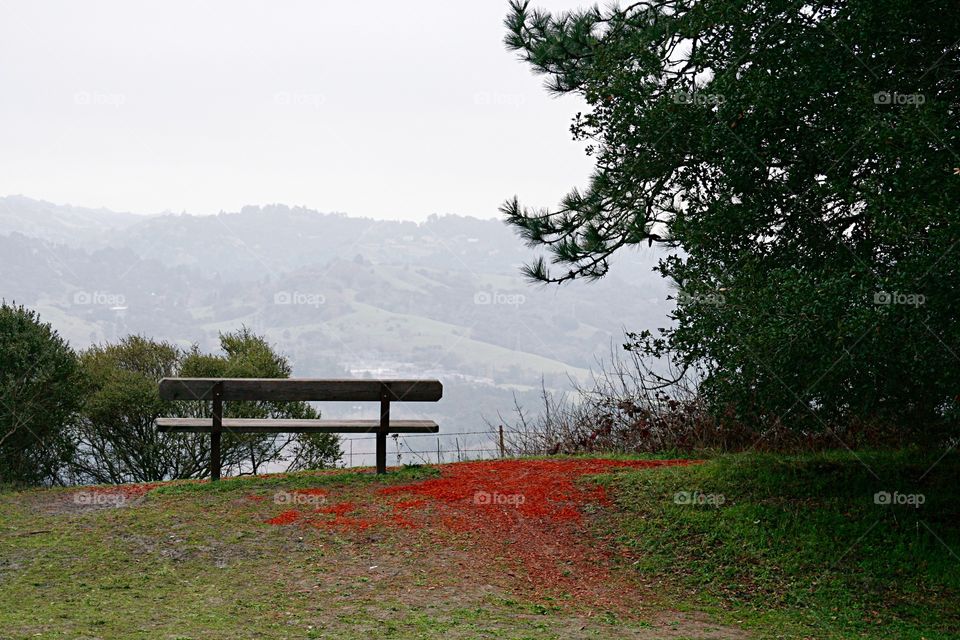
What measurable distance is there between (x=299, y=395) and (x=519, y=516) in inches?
109

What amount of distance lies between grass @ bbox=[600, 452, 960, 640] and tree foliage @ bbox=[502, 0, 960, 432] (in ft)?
2.42

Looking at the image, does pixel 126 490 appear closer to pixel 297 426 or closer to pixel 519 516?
pixel 297 426

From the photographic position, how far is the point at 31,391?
10250 mm

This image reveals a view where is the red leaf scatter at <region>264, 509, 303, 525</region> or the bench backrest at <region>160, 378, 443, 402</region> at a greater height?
the bench backrest at <region>160, 378, 443, 402</region>

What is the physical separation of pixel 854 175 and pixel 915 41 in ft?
3.77

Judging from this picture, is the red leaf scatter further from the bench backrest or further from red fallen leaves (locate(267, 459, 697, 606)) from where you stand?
the bench backrest

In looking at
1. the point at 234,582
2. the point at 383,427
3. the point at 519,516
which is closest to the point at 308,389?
the point at 383,427

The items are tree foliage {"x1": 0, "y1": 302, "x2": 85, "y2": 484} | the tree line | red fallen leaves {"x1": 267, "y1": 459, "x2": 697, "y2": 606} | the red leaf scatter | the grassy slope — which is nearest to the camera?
the grassy slope

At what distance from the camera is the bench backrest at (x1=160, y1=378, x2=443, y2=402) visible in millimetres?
8898

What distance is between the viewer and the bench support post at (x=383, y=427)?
8914 mm

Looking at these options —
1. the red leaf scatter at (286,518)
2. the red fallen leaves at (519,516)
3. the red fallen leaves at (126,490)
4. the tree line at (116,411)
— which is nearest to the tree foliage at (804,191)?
the red fallen leaves at (519,516)

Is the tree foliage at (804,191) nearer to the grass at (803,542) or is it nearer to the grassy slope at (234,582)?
the grass at (803,542)

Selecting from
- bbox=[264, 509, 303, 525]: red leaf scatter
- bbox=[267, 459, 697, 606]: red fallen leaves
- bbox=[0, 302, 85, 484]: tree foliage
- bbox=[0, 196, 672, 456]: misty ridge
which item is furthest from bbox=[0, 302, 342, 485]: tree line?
bbox=[0, 196, 672, 456]: misty ridge

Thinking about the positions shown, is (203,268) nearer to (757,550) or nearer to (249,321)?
(249,321)
